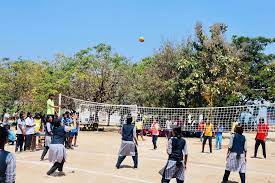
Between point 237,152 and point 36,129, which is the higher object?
point 36,129

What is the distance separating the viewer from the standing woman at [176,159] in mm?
9953

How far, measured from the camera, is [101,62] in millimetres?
38906

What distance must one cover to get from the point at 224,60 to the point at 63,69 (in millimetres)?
17817

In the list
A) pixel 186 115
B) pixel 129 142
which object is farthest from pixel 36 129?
pixel 186 115

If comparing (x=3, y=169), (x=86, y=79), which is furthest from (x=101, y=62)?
(x=3, y=169)

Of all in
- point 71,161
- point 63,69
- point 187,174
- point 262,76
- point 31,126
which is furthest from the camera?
point 63,69

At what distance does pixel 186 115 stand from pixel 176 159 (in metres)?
20.3

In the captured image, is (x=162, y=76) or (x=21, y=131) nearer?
(x=21, y=131)

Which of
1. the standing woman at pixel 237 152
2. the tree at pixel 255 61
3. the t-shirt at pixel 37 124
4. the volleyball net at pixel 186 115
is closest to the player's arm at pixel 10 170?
the standing woman at pixel 237 152

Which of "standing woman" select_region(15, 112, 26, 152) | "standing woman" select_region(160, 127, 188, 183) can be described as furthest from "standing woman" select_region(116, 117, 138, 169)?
"standing woman" select_region(15, 112, 26, 152)

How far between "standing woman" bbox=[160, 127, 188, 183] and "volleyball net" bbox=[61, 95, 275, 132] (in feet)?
46.8

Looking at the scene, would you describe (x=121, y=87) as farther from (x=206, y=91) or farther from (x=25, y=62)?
(x=25, y=62)

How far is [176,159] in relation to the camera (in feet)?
32.8

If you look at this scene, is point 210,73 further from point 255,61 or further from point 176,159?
point 176,159
